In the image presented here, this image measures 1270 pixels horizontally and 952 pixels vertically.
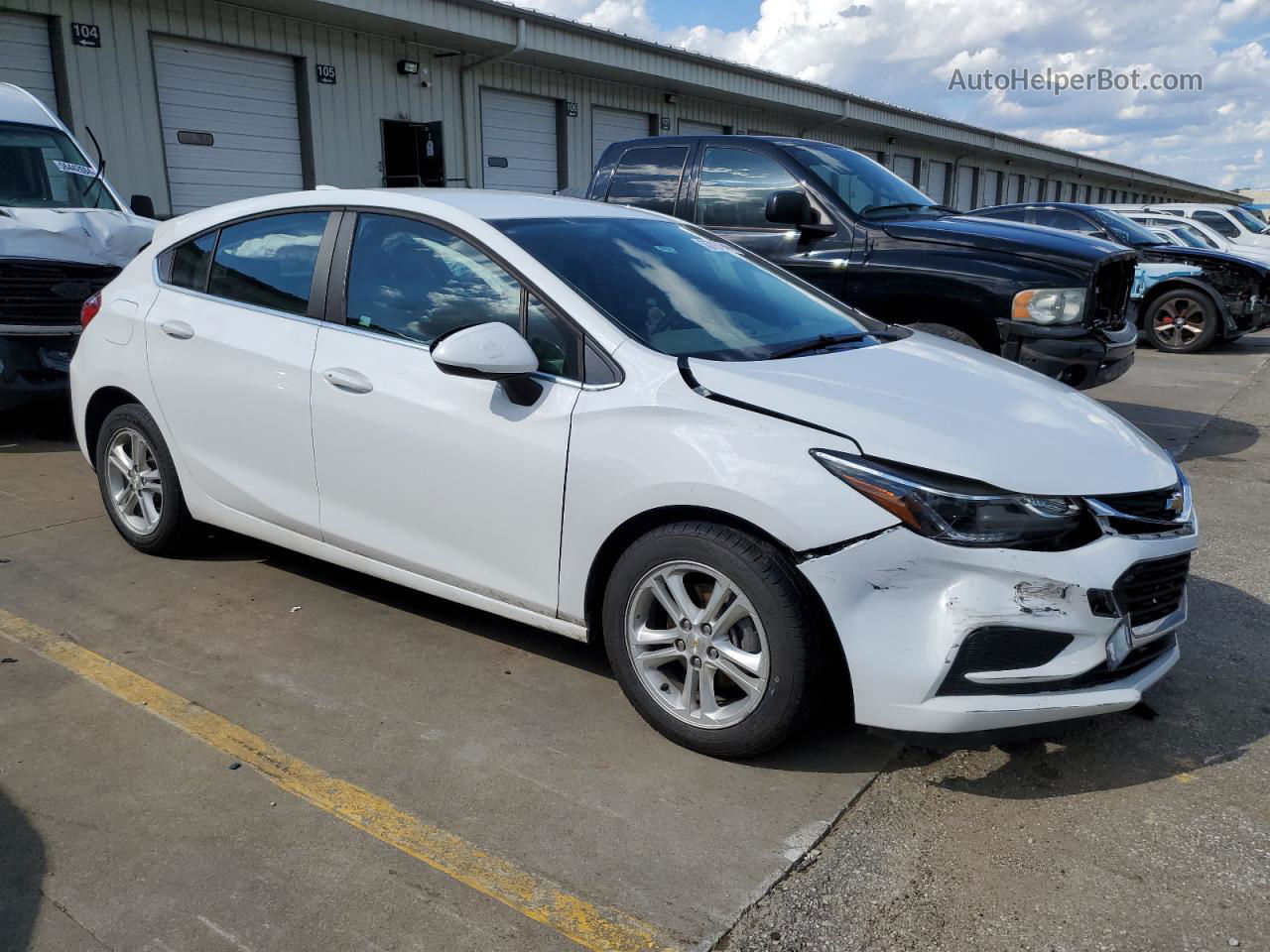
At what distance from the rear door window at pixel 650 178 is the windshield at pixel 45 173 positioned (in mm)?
3917

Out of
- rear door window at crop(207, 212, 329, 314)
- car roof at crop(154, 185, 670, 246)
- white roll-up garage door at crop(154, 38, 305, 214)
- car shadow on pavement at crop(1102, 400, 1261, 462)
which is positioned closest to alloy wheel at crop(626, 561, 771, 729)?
car roof at crop(154, 185, 670, 246)

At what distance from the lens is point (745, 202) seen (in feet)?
22.7

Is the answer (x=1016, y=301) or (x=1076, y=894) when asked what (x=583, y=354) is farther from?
(x=1016, y=301)

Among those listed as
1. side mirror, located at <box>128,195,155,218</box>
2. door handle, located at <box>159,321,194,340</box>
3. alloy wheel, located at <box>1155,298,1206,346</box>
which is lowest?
alloy wheel, located at <box>1155,298,1206,346</box>

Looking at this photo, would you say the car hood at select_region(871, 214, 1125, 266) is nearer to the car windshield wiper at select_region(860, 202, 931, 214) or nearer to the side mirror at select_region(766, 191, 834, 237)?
the car windshield wiper at select_region(860, 202, 931, 214)

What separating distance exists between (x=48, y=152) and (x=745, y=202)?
17.2ft

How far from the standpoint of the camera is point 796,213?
6.43 meters

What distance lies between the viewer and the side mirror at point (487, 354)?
308 cm

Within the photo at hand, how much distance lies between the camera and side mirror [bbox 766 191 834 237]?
6.39m

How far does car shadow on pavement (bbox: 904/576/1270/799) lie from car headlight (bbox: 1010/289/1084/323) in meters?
2.56

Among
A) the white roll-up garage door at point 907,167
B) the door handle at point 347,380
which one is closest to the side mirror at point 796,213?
the door handle at point 347,380

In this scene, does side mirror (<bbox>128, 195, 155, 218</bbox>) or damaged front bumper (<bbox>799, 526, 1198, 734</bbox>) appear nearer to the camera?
damaged front bumper (<bbox>799, 526, 1198, 734</bbox>)

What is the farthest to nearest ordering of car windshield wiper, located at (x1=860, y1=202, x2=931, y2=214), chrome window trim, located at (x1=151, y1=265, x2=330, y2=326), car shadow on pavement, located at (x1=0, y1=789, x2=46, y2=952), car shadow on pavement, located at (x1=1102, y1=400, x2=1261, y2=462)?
1. car shadow on pavement, located at (x1=1102, y1=400, x2=1261, y2=462)
2. car windshield wiper, located at (x1=860, y1=202, x2=931, y2=214)
3. chrome window trim, located at (x1=151, y1=265, x2=330, y2=326)
4. car shadow on pavement, located at (x1=0, y1=789, x2=46, y2=952)

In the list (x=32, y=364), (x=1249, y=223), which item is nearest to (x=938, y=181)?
(x=1249, y=223)
